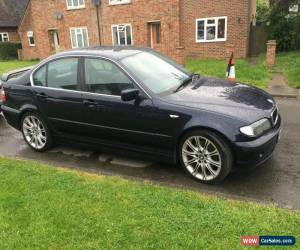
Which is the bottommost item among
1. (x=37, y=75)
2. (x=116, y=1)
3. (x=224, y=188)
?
(x=224, y=188)

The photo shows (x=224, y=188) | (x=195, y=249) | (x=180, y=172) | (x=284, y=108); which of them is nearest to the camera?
(x=195, y=249)

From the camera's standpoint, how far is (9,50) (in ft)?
104

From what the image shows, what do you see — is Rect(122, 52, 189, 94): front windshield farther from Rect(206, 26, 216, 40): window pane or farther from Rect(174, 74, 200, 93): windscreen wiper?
Rect(206, 26, 216, 40): window pane

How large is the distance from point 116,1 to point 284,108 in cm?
1591

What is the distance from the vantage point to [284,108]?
8.22 metres

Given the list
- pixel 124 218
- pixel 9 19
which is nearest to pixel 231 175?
pixel 124 218

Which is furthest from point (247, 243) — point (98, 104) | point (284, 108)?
point (284, 108)

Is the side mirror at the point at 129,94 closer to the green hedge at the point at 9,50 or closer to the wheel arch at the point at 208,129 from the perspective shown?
the wheel arch at the point at 208,129

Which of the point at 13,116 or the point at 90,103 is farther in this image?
the point at 13,116

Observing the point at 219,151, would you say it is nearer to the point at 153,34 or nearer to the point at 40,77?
the point at 40,77

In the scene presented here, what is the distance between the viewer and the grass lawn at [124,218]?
3410 millimetres

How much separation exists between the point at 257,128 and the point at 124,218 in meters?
1.95

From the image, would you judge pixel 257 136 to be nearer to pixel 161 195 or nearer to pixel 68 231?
pixel 161 195

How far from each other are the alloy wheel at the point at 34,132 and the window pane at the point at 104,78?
1376mm
